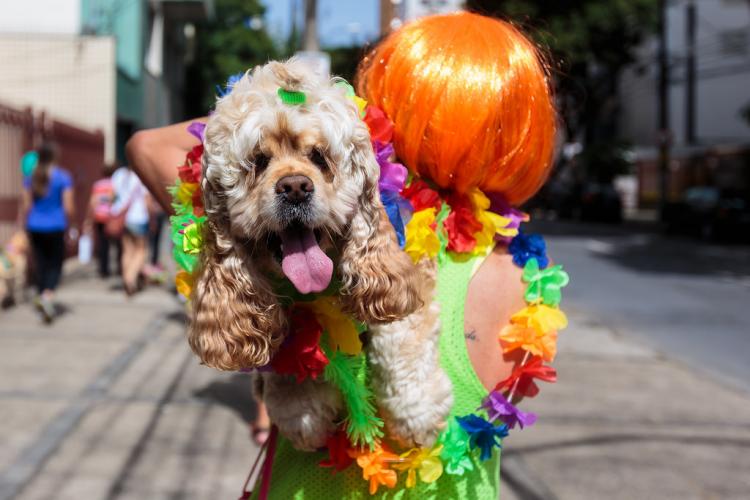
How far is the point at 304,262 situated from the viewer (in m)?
1.48

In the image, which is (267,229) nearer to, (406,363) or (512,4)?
(406,363)

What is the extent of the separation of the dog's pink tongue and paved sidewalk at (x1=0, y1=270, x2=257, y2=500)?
3.26m

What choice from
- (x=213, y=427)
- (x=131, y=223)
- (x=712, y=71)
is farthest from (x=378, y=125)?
(x=712, y=71)

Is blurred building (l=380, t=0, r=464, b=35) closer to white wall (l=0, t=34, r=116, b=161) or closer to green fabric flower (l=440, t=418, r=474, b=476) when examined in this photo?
green fabric flower (l=440, t=418, r=474, b=476)

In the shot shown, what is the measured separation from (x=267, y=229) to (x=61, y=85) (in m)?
18.3

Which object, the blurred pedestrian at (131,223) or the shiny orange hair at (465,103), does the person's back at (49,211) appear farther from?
the shiny orange hair at (465,103)

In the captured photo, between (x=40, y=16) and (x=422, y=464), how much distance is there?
1798cm

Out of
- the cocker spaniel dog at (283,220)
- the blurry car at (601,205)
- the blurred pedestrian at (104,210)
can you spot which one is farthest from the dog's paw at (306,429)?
the blurry car at (601,205)

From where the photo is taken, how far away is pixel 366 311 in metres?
1.56

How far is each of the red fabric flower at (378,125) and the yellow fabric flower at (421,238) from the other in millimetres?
174

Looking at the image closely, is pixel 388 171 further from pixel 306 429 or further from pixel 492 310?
pixel 306 429

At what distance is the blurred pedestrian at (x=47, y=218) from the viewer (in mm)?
9030

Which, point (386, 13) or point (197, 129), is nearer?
point (197, 129)

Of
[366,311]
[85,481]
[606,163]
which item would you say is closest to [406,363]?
[366,311]
